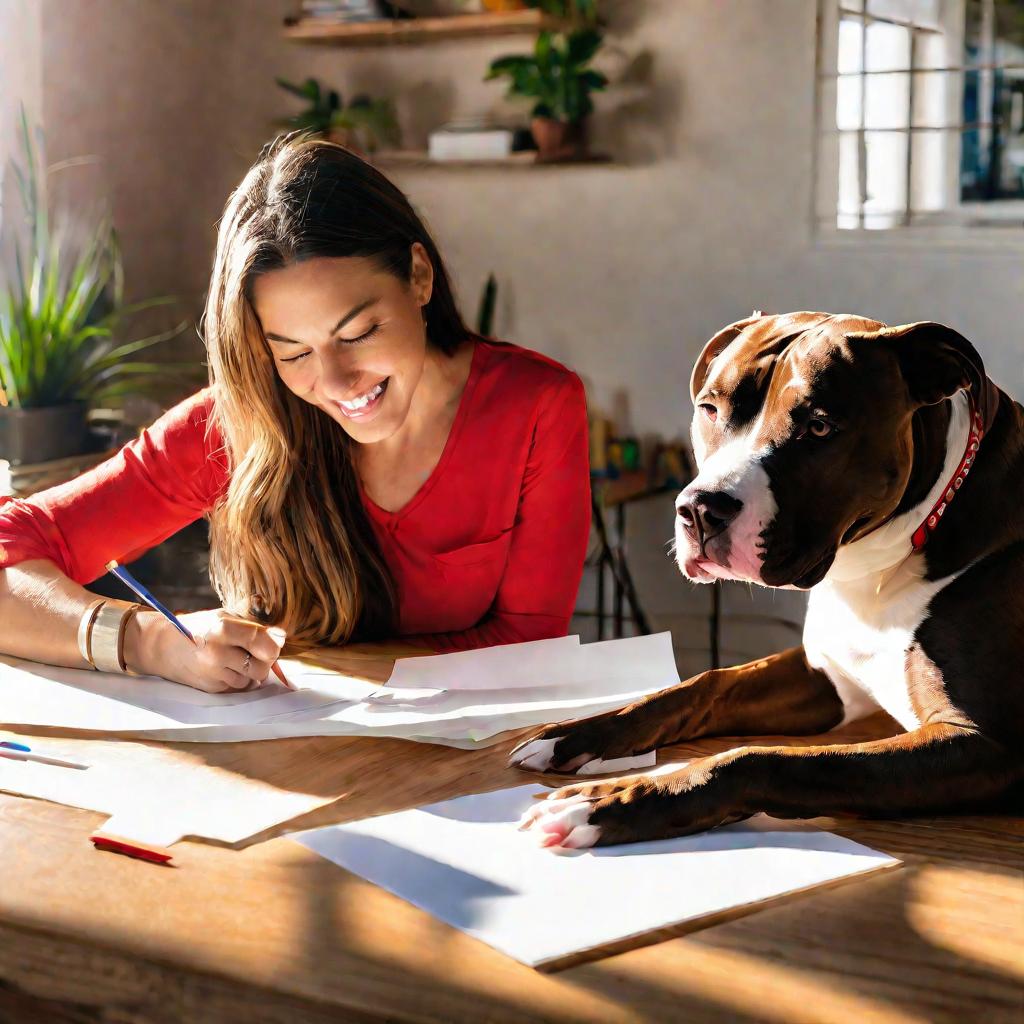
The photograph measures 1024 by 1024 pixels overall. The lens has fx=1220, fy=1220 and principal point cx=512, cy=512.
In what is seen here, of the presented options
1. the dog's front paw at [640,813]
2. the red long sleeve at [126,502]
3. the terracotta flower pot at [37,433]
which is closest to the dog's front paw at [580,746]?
the dog's front paw at [640,813]

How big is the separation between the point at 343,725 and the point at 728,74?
3.12 meters

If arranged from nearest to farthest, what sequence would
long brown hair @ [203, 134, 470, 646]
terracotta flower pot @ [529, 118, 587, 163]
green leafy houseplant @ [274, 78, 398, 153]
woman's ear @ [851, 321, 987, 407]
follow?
woman's ear @ [851, 321, 987, 407], long brown hair @ [203, 134, 470, 646], terracotta flower pot @ [529, 118, 587, 163], green leafy houseplant @ [274, 78, 398, 153]

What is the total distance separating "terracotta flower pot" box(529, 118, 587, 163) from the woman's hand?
2769 mm

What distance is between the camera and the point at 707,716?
1.05 m

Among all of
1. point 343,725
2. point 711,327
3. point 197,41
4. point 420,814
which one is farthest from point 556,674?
point 197,41

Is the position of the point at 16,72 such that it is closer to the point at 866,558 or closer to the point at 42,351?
the point at 42,351

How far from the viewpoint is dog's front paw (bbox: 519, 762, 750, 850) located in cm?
82

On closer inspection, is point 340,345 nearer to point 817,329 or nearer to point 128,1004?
point 817,329

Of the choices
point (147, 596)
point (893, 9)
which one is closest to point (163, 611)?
point (147, 596)

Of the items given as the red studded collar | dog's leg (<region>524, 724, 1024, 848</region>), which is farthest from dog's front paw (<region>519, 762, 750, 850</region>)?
the red studded collar

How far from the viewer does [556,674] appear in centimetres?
124

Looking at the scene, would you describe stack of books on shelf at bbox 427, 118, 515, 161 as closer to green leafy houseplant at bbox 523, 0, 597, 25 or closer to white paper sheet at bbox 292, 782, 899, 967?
green leafy houseplant at bbox 523, 0, 597, 25

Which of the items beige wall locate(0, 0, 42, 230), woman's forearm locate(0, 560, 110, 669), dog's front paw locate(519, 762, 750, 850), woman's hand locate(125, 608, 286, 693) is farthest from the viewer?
beige wall locate(0, 0, 42, 230)

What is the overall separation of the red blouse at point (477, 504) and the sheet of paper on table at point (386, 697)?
276 millimetres
